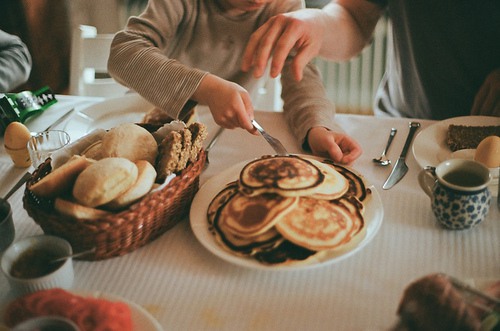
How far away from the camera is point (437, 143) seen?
3.44ft

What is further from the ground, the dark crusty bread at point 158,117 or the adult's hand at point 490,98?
the adult's hand at point 490,98

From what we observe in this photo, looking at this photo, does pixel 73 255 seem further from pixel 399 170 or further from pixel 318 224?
pixel 399 170

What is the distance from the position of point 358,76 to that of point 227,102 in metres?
1.78

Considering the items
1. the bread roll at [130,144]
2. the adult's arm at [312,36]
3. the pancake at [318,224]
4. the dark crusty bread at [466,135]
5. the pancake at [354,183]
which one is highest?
the adult's arm at [312,36]

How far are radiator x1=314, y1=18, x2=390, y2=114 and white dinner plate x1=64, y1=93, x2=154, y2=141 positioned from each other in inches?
→ 59.1

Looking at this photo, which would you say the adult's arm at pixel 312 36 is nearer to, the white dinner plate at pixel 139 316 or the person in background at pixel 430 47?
the person in background at pixel 430 47

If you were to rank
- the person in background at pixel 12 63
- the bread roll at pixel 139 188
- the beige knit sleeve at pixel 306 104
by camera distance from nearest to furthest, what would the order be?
the bread roll at pixel 139 188, the beige knit sleeve at pixel 306 104, the person in background at pixel 12 63

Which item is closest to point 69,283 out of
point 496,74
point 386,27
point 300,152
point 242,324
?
point 242,324

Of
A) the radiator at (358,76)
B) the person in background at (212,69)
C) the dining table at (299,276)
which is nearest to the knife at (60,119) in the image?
the person in background at (212,69)

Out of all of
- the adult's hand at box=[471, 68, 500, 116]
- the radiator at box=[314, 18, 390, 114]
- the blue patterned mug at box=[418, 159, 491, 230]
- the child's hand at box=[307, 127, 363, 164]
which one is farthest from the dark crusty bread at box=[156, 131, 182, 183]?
the radiator at box=[314, 18, 390, 114]

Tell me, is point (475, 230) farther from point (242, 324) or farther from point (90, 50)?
point (90, 50)

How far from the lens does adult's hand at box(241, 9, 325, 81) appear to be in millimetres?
1023

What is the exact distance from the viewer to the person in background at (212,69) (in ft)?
3.41

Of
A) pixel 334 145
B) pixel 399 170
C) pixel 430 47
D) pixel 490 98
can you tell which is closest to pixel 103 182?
pixel 334 145
